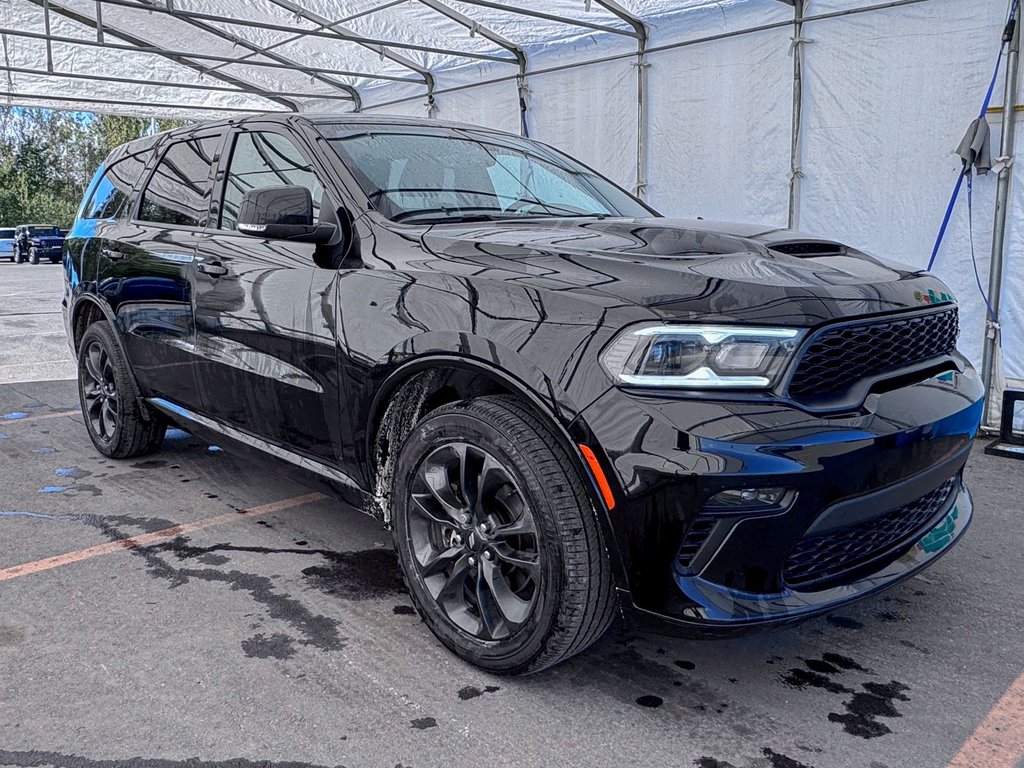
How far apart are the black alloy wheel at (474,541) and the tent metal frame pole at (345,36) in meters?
9.34

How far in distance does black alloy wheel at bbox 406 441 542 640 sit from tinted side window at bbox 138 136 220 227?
1916mm

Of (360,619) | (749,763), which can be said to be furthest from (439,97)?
(749,763)

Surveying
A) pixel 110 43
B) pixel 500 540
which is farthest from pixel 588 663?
pixel 110 43

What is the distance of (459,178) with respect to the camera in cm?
343

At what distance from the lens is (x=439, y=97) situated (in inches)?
468

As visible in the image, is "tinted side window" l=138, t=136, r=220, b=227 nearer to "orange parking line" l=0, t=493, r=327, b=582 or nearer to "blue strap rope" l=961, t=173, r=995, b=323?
"orange parking line" l=0, t=493, r=327, b=582

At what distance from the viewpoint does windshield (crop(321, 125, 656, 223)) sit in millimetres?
3201

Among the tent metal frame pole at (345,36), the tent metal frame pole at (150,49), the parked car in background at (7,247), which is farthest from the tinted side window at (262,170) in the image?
the parked car in background at (7,247)

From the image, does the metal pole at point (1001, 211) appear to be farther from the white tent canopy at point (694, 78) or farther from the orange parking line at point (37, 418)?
the orange parking line at point (37, 418)

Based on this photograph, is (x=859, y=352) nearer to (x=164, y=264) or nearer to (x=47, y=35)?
(x=164, y=264)

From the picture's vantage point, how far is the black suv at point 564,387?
2.18 metres

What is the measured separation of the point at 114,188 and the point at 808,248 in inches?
151

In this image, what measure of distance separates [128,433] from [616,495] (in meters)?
3.43

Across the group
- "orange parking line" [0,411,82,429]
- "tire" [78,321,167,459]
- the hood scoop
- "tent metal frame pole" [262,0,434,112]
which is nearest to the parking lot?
"tire" [78,321,167,459]
